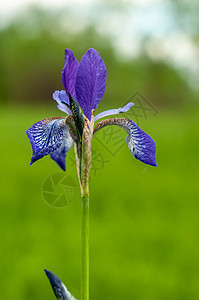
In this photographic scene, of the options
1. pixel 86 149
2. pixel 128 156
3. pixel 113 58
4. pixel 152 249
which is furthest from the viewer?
pixel 113 58

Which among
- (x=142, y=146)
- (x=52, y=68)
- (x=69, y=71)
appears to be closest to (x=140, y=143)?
(x=142, y=146)

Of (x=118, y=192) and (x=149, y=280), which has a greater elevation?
(x=118, y=192)

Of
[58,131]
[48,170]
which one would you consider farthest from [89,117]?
[48,170]

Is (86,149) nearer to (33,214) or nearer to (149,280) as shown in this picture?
(149,280)

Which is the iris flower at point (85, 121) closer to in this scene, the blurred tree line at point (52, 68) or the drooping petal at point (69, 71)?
the drooping petal at point (69, 71)

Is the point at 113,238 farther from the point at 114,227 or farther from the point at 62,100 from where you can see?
the point at 62,100

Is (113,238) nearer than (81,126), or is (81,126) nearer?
(81,126)
